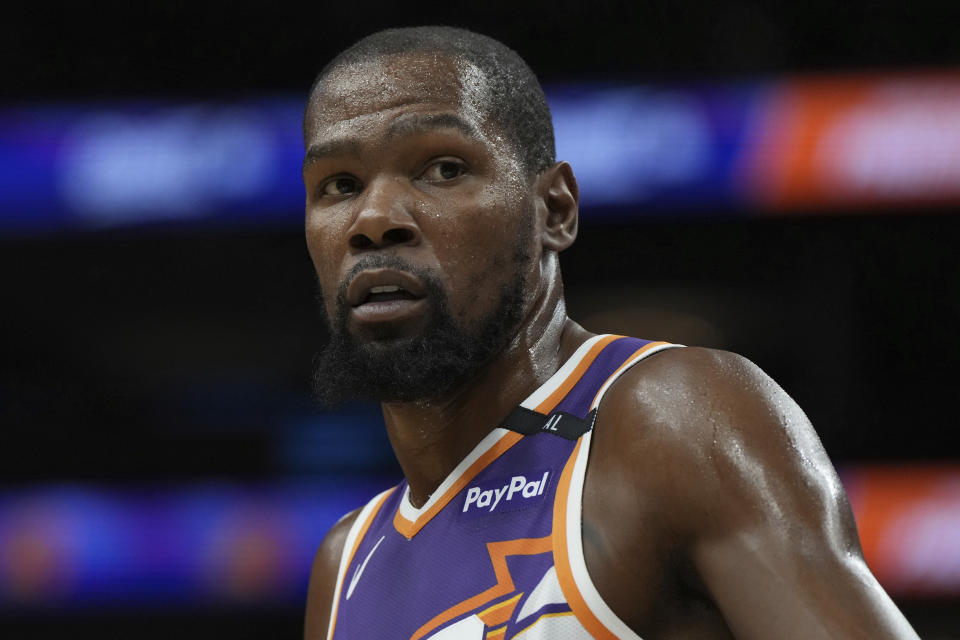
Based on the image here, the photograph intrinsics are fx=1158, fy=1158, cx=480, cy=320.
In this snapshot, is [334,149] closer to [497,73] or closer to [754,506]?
[497,73]

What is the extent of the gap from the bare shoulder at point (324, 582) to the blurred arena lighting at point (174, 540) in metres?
3.58

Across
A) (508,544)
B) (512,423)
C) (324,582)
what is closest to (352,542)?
(324,582)

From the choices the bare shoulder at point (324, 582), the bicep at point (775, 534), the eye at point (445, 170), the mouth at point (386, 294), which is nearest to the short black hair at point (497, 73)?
the eye at point (445, 170)

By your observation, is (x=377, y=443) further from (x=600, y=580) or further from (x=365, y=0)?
(x=600, y=580)

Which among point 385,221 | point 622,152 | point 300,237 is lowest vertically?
point 385,221

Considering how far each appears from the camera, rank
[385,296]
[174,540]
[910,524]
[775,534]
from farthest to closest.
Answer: [174,540]
[910,524]
[385,296]
[775,534]

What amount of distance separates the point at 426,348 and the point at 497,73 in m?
0.55

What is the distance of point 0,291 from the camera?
24.0 feet

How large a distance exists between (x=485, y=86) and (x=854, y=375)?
4975mm

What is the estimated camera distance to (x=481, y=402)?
6.69 ft

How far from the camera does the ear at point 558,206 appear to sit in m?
2.15

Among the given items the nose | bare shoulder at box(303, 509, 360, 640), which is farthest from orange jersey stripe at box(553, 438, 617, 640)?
bare shoulder at box(303, 509, 360, 640)

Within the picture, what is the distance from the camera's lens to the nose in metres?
1.95

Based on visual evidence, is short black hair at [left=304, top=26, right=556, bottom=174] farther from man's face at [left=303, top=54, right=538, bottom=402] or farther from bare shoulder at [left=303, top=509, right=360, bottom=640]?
bare shoulder at [left=303, top=509, right=360, bottom=640]
